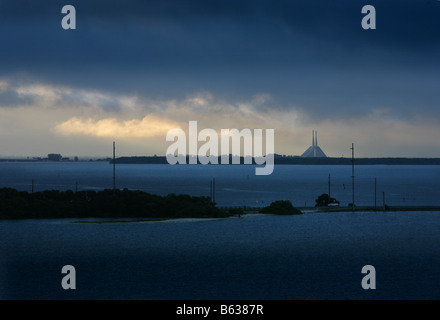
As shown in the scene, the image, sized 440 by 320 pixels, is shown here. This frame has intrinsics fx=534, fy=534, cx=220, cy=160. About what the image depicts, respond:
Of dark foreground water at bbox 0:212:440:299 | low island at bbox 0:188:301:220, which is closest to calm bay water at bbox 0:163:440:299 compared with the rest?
dark foreground water at bbox 0:212:440:299

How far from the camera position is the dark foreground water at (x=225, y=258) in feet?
134

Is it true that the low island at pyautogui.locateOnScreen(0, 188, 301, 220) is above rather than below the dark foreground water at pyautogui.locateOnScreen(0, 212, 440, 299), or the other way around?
above

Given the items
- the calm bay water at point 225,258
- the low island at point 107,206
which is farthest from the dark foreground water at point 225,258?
the low island at point 107,206

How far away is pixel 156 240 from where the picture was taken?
215 feet

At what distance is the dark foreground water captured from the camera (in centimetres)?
4088

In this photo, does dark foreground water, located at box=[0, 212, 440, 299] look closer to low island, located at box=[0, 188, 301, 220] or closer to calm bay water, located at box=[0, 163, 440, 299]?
calm bay water, located at box=[0, 163, 440, 299]

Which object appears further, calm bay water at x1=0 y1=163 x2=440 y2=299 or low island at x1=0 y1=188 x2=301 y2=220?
low island at x1=0 y1=188 x2=301 y2=220

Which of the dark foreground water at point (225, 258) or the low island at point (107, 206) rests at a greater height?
the low island at point (107, 206)

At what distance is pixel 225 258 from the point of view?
54562 mm

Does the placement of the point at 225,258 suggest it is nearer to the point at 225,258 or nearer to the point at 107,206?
the point at 225,258

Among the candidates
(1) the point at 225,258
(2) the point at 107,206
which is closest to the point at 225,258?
(1) the point at 225,258

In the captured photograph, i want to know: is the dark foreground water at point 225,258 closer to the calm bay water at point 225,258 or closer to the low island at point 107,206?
the calm bay water at point 225,258
